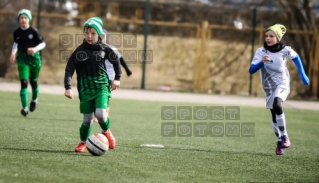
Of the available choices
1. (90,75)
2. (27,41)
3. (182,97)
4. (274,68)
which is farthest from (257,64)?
(182,97)

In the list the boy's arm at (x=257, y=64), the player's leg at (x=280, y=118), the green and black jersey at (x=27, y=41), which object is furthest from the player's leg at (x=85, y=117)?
the green and black jersey at (x=27, y=41)

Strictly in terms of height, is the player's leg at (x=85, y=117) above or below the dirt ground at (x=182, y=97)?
above

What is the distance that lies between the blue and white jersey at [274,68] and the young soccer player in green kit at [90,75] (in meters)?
2.50

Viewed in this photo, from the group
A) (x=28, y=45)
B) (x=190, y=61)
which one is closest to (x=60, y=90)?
(x=190, y=61)

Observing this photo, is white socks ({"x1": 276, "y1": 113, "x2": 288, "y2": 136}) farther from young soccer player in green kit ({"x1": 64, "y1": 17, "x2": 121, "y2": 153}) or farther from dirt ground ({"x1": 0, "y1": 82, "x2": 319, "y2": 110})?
dirt ground ({"x1": 0, "y1": 82, "x2": 319, "y2": 110})

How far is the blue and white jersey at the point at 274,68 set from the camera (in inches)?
383

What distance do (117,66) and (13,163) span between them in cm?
208

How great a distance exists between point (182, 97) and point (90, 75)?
39.0 feet

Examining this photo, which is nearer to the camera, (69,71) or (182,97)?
(69,71)

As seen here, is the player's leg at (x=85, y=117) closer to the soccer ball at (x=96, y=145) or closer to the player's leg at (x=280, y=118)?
the soccer ball at (x=96, y=145)

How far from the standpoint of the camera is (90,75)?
833cm

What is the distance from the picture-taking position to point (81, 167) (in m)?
7.12

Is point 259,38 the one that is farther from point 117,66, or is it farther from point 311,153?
point 117,66

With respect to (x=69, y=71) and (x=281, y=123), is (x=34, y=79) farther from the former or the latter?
(x=281, y=123)
